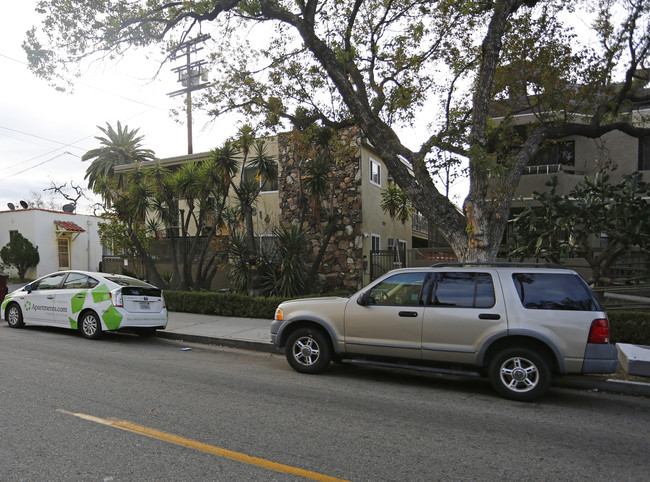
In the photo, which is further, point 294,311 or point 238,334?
point 238,334

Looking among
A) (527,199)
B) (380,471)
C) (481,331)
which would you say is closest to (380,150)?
(481,331)

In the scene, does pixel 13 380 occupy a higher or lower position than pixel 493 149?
lower

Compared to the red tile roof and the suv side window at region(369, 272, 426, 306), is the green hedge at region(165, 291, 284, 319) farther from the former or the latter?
the red tile roof

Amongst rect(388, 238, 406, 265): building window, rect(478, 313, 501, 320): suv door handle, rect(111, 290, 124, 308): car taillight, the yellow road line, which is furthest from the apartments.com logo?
rect(388, 238, 406, 265): building window

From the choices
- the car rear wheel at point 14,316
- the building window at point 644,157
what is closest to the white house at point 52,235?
the car rear wheel at point 14,316

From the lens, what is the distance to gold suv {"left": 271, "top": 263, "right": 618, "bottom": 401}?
5.98 metres

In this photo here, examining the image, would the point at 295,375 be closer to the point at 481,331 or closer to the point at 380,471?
the point at 481,331

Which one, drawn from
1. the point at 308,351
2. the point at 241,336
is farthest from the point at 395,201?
the point at 308,351

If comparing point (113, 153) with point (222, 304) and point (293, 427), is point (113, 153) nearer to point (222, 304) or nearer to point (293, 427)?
point (222, 304)

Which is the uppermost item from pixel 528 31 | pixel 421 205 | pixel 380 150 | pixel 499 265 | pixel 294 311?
pixel 528 31

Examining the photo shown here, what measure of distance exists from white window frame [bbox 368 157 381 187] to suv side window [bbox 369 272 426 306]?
11284mm

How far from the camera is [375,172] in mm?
18766

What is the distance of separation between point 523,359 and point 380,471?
312 cm

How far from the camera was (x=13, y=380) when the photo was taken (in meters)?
6.44
